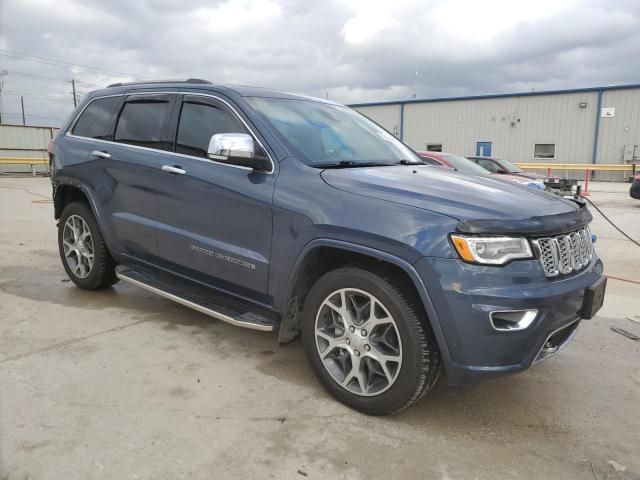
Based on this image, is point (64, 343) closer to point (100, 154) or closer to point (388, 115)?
point (100, 154)

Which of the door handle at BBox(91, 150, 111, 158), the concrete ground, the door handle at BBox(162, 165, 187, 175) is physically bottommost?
the concrete ground

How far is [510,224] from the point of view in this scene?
95.9 inches

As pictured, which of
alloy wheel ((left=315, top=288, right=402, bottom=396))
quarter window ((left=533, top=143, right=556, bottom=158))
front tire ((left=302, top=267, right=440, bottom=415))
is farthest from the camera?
quarter window ((left=533, top=143, right=556, bottom=158))

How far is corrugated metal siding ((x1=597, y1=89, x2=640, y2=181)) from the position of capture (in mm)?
26578

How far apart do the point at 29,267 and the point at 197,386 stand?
3.79m

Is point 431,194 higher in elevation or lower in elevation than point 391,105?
lower

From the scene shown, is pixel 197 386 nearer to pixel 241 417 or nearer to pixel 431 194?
pixel 241 417

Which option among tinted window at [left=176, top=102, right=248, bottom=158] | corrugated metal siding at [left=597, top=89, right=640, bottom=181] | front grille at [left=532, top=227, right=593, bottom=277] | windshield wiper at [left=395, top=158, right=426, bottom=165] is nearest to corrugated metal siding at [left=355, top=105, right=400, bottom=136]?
corrugated metal siding at [left=597, top=89, right=640, bottom=181]

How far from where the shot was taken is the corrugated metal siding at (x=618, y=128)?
26578mm

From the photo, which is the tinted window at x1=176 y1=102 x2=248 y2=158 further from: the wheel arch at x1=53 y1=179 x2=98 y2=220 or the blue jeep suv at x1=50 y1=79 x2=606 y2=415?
the wheel arch at x1=53 y1=179 x2=98 y2=220

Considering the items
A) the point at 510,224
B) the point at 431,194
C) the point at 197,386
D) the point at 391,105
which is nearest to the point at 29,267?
the point at 197,386

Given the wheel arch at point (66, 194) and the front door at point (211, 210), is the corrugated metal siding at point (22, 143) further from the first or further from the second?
the front door at point (211, 210)

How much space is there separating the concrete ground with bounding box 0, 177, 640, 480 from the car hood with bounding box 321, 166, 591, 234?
44.3 inches

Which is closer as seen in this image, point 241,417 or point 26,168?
point 241,417
